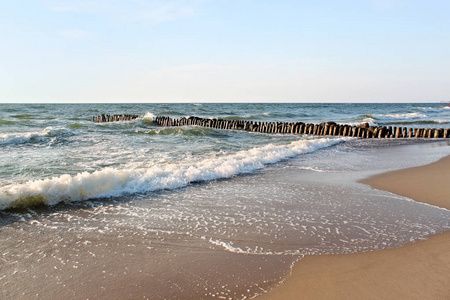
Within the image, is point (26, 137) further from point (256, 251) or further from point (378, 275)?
point (378, 275)

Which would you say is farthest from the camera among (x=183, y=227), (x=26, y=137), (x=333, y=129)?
(x=333, y=129)

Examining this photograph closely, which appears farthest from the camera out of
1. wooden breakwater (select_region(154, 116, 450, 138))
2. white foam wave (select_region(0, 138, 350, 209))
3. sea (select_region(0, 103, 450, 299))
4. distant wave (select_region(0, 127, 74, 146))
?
wooden breakwater (select_region(154, 116, 450, 138))

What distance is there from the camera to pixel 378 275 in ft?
10.3

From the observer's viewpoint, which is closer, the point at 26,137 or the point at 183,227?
the point at 183,227

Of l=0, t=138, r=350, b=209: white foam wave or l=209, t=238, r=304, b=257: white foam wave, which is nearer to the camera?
l=209, t=238, r=304, b=257: white foam wave

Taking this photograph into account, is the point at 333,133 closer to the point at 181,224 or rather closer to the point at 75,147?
the point at 75,147

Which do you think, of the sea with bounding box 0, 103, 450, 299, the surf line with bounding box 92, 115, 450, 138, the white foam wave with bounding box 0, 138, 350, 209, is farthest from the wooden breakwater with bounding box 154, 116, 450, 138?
the white foam wave with bounding box 0, 138, 350, 209

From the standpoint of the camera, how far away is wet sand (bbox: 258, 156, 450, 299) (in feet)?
9.31

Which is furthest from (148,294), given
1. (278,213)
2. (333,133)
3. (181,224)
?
(333,133)

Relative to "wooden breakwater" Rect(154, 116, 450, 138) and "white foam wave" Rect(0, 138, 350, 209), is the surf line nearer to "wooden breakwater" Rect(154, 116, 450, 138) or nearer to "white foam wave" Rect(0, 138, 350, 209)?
A: "wooden breakwater" Rect(154, 116, 450, 138)

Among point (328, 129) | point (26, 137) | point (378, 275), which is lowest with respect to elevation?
point (26, 137)

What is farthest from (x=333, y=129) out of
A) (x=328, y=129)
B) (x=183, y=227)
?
(x=183, y=227)

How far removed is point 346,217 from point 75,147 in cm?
1103

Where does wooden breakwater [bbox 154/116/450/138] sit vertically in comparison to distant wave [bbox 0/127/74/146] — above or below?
above
